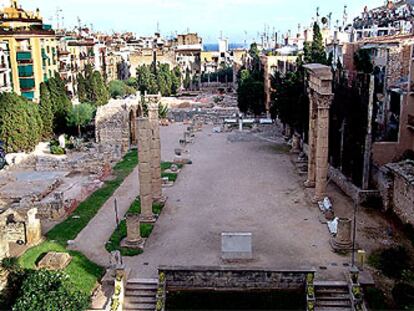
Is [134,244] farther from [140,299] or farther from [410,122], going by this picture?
[410,122]

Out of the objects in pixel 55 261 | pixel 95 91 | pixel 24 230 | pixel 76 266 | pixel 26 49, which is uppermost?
pixel 26 49

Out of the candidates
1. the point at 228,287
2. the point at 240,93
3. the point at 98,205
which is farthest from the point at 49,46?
the point at 228,287

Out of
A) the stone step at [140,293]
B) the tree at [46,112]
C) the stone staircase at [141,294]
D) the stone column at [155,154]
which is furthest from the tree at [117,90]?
the stone step at [140,293]

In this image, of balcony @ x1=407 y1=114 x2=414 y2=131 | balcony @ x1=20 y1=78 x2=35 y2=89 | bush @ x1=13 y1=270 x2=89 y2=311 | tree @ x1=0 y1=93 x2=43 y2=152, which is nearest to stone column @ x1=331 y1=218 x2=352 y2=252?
bush @ x1=13 y1=270 x2=89 y2=311

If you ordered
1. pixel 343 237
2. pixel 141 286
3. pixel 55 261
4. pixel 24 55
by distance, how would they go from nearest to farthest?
pixel 141 286
pixel 55 261
pixel 343 237
pixel 24 55

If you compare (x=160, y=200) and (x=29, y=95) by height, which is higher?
(x=29, y=95)

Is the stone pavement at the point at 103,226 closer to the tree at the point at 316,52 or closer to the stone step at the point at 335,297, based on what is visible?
the stone step at the point at 335,297

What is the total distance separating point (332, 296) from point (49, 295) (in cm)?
1076

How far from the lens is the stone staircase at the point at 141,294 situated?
19328mm

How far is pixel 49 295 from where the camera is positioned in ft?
53.1

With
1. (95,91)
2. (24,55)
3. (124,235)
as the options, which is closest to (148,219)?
(124,235)

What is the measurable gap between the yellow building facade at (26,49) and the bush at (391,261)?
4812 cm

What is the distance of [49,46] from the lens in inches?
2542

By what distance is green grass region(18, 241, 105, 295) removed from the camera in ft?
68.2
